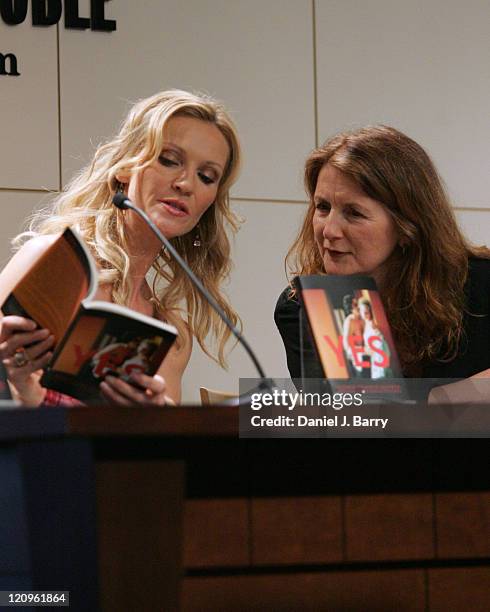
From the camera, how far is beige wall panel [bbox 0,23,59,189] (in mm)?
3471

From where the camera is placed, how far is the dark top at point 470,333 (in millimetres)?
2328

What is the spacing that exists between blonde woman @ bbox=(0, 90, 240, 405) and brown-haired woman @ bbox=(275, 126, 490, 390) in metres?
0.34

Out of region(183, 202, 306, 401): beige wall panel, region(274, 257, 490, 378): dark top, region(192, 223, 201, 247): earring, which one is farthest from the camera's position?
region(183, 202, 306, 401): beige wall panel

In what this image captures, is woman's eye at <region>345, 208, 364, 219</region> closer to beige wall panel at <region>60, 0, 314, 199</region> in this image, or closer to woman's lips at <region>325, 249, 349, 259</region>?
woman's lips at <region>325, 249, 349, 259</region>

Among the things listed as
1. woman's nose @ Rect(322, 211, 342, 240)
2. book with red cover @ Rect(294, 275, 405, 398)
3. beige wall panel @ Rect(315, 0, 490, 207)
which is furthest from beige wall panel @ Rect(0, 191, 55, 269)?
book with red cover @ Rect(294, 275, 405, 398)

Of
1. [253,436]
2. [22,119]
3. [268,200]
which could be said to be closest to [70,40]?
[22,119]

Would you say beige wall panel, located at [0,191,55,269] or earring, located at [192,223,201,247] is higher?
beige wall panel, located at [0,191,55,269]

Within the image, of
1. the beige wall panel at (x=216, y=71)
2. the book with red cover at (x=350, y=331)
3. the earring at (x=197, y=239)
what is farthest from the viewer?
the beige wall panel at (x=216, y=71)

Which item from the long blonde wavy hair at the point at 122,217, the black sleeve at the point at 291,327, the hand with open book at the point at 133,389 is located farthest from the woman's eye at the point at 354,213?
the hand with open book at the point at 133,389

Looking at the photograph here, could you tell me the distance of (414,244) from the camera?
94.7 inches

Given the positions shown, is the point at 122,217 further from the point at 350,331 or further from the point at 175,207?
the point at 350,331

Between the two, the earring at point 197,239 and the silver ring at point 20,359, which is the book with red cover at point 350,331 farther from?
the earring at point 197,239

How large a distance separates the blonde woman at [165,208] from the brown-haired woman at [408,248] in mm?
344

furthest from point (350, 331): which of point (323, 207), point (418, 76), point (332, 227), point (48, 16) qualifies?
point (418, 76)
